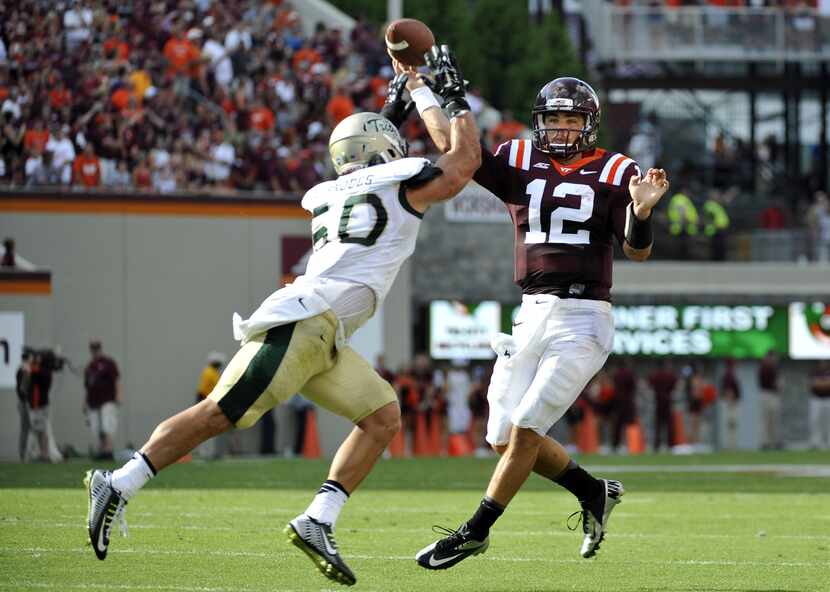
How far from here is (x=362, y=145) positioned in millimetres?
7117

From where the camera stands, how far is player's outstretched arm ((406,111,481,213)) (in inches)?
273

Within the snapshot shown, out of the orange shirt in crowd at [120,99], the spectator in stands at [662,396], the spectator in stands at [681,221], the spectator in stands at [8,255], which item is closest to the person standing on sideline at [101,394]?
the spectator in stands at [8,255]

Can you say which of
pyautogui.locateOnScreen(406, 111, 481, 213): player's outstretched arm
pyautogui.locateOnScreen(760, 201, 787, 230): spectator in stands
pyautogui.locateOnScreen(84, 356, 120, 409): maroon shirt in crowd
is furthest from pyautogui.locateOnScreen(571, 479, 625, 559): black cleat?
pyautogui.locateOnScreen(760, 201, 787, 230): spectator in stands

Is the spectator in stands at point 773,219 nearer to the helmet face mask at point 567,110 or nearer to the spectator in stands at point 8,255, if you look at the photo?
the spectator in stands at point 8,255

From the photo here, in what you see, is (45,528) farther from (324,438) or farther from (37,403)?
(324,438)

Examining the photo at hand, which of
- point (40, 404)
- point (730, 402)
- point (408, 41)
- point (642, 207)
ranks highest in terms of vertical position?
point (408, 41)

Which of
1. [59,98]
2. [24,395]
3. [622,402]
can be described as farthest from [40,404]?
[622,402]

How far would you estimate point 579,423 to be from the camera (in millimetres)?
24469

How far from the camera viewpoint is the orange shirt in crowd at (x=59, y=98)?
2184 cm

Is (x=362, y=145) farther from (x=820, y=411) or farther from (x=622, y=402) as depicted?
(x=820, y=411)

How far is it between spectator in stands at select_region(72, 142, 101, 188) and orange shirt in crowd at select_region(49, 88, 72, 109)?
1.95 ft

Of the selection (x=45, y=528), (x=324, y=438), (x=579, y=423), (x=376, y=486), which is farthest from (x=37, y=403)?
(x=45, y=528)

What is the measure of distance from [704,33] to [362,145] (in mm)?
25219

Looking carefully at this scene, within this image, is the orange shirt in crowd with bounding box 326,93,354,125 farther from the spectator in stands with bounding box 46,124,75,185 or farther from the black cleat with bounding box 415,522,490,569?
the black cleat with bounding box 415,522,490,569
